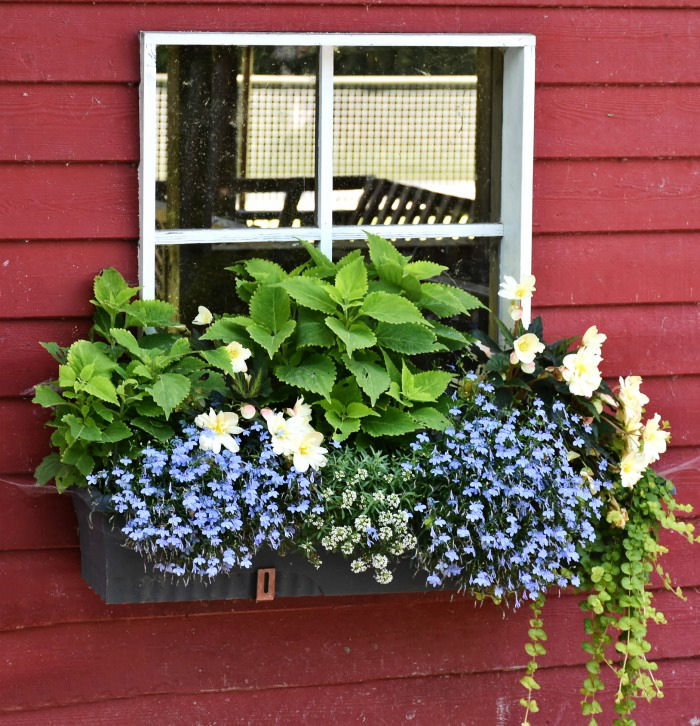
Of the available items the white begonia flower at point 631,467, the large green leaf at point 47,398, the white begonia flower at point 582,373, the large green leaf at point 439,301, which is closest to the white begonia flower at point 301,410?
the large green leaf at point 439,301

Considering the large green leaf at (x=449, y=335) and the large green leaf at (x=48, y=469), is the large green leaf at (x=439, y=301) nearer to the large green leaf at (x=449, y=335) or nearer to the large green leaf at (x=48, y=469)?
the large green leaf at (x=449, y=335)

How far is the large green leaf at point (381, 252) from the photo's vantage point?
8.56ft

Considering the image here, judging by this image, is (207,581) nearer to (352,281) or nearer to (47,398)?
(47,398)

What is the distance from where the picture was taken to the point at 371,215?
2.76 m

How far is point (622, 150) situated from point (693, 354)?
1.70 feet

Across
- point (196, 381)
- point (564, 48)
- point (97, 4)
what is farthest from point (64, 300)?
point (564, 48)

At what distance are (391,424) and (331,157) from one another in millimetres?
651

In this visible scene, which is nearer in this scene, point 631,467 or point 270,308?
point 270,308

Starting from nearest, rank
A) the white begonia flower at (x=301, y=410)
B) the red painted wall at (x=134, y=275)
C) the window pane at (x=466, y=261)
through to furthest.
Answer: the white begonia flower at (x=301, y=410), the red painted wall at (x=134, y=275), the window pane at (x=466, y=261)

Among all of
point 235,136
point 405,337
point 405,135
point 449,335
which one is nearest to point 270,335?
point 405,337

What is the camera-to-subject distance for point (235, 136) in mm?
2686

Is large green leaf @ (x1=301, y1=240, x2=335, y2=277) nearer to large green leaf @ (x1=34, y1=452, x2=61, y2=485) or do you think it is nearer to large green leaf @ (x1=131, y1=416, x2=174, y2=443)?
large green leaf @ (x1=131, y1=416, x2=174, y2=443)

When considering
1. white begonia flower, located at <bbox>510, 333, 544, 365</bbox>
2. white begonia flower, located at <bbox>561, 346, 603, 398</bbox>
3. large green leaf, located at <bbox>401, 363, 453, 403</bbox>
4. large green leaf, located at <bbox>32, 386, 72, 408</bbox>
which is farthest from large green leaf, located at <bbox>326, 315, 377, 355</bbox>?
large green leaf, located at <bbox>32, 386, 72, 408</bbox>

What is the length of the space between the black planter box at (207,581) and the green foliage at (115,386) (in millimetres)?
104
